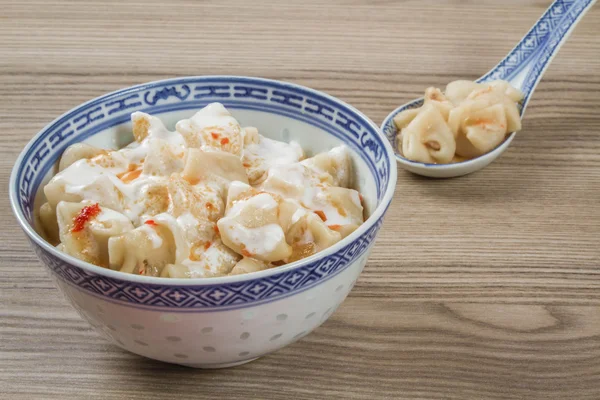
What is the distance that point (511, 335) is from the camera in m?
0.99

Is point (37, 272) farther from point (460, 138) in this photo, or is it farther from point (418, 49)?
point (418, 49)

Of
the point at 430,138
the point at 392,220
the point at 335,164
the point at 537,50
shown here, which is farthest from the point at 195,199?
the point at 537,50

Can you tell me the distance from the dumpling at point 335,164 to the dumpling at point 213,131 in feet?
0.36

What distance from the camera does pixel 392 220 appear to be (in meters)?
1.23

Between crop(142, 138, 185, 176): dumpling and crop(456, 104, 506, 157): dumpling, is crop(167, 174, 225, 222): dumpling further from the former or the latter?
crop(456, 104, 506, 157): dumpling

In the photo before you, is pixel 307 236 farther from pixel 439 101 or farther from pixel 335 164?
pixel 439 101

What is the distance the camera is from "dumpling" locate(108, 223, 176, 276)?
84 cm

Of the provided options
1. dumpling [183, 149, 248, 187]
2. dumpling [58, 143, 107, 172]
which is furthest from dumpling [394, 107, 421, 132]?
dumpling [58, 143, 107, 172]

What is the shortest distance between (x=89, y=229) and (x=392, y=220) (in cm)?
54

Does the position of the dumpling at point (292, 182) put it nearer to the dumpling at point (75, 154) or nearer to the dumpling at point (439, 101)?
the dumpling at point (75, 154)

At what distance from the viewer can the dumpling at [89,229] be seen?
0.87 m

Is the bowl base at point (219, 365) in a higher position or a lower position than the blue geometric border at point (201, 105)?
lower

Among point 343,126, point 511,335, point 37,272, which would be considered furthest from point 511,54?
point 37,272

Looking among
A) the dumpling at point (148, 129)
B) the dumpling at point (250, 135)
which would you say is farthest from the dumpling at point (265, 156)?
the dumpling at point (148, 129)
